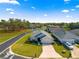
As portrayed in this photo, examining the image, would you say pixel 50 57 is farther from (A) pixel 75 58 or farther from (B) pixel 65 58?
(A) pixel 75 58

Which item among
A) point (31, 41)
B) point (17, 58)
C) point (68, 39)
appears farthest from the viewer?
point (31, 41)

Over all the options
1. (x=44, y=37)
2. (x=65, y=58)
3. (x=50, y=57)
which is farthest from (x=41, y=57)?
(x=44, y=37)

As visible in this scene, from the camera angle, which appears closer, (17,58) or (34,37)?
(17,58)

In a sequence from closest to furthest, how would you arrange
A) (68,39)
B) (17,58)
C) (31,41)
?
(17,58) → (68,39) → (31,41)

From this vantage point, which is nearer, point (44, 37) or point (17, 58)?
point (17, 58)

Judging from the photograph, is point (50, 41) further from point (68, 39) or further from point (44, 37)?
point (68, 39)

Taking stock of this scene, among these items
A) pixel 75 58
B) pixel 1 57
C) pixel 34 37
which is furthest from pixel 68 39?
pixel 1 57

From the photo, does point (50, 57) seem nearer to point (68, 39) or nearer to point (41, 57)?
point (41, 57)
